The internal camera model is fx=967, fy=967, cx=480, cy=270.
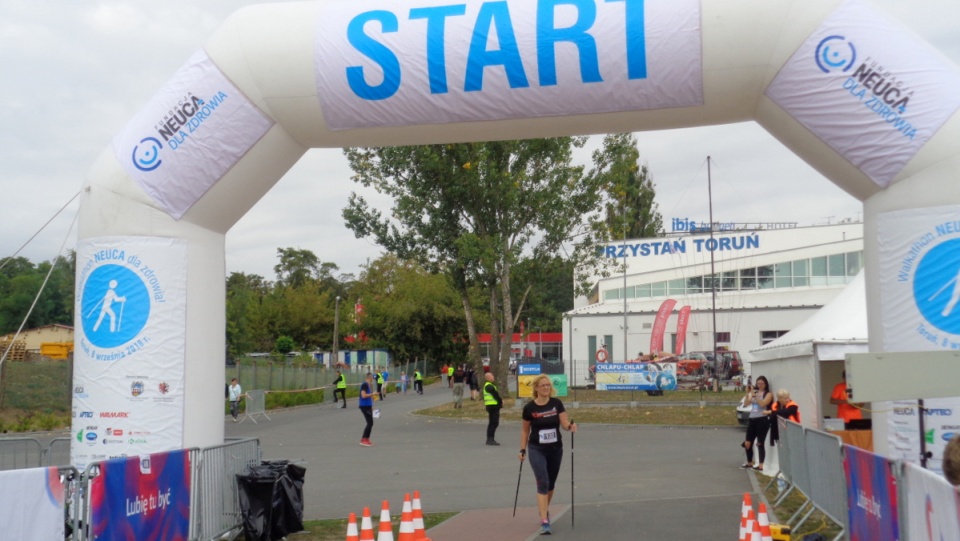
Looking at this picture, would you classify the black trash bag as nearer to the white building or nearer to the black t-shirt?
the black t-shirt

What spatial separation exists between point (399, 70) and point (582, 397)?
31990 mm

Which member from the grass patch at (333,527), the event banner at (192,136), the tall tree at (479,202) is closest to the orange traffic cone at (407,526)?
the grass patch at (333,527)

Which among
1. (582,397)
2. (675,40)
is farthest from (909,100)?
(582,397)

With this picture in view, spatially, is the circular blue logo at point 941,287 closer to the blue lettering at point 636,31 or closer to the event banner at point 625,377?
the blue lettering at point 636,31

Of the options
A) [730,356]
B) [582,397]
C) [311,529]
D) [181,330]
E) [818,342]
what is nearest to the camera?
[181,330]

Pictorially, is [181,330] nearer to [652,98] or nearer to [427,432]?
[652,98]

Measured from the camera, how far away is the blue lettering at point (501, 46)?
359 inches

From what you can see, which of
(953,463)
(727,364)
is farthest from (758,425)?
(727,364)

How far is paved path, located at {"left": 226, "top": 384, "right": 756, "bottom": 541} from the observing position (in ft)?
35.9

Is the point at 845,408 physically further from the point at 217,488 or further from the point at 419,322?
the point at 419,322

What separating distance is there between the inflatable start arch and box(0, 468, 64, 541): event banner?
242cm

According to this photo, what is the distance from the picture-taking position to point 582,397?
132ft

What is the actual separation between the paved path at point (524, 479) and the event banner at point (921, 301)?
2.52 metres

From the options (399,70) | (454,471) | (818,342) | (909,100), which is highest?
(399,70)
